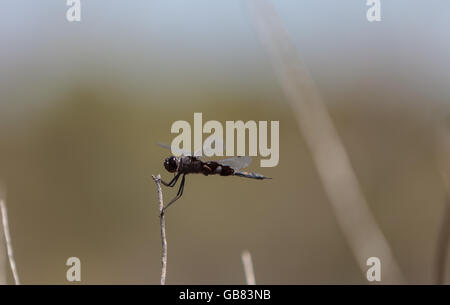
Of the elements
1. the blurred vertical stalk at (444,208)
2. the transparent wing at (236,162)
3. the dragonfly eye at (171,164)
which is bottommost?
the blurred vertical stalk at (444,208)

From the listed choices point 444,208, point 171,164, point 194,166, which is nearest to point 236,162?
point 194,166

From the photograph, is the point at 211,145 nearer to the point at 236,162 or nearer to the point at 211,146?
the point at 211,146

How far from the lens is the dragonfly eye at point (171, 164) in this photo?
2846 millimetres

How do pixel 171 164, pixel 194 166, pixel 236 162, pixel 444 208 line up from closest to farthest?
pixel 444 208
pixel 171 164
pixel 194 166
pixel 236 162

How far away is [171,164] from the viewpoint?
2.86 meters

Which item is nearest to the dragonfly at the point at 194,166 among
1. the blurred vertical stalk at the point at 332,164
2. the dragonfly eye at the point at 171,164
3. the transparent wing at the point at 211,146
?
the dragonfly eye at the point at 171,164

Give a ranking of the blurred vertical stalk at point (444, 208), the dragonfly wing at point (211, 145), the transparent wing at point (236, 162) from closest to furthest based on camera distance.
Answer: the blurred vertical stalk at point (444, 208), the dragonfly wing at point (211, 145), the transparent wing at point (236, 162)

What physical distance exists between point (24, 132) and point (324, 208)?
457 centimetres

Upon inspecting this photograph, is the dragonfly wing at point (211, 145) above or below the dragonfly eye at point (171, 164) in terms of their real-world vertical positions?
above

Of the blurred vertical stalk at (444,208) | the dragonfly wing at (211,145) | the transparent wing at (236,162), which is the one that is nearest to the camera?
the blurred vertical stalk at (444,208)

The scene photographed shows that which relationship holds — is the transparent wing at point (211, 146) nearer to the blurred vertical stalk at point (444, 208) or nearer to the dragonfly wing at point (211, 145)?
the dragonfly wing at point (211, 145)

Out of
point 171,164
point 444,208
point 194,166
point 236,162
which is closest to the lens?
point 444,208
